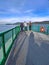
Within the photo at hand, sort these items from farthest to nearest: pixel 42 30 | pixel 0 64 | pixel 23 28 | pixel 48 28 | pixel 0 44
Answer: pixel 23 28 → pixel 42 30 → pixel 48 28 → pixel 0 44 → pixel 0 64

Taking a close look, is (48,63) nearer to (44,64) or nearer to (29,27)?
(44,64)

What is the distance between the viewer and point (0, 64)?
348 cm

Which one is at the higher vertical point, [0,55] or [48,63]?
[0,55]

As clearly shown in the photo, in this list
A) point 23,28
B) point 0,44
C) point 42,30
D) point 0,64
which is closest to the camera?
point 0,64

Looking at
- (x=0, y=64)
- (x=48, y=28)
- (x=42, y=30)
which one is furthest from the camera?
(x=42, y=30)

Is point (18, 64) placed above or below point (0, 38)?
below

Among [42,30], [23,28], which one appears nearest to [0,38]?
[42,30]

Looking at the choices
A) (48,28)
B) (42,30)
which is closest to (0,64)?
(48,28)

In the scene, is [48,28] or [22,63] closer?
[22,63]

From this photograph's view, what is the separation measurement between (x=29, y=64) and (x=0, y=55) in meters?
1.21

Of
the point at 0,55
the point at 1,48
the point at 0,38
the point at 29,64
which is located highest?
the point at 0,38

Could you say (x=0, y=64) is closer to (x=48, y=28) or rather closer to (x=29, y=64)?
(x=29, y=64)

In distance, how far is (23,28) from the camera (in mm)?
24031

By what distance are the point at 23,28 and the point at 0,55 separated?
20.3 metres
